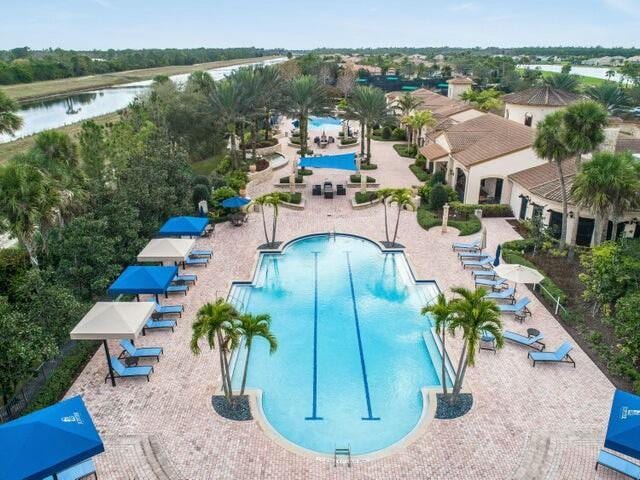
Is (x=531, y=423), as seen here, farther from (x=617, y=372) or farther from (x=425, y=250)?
(x=425, y=250)

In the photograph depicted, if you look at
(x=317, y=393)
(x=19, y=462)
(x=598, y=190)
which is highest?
(x=598, y=190)

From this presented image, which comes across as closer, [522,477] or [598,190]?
[522,477]

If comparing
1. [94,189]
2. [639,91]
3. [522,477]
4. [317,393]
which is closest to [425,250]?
[317,393]

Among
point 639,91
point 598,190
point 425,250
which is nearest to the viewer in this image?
point 598,190

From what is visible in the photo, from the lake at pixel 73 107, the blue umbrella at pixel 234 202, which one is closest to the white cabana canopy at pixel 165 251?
the blue umbrella at pixel 234 202

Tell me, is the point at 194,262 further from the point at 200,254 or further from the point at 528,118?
the point at 528,118

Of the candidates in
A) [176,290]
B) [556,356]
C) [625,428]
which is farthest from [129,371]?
[556,356]
